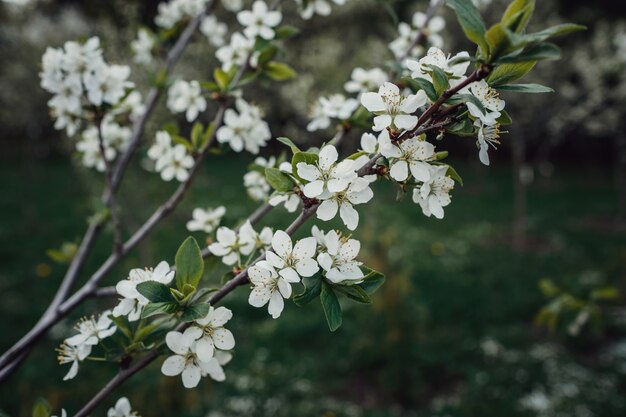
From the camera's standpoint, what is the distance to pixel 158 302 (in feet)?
3.23

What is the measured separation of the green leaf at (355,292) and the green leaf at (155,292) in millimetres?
333

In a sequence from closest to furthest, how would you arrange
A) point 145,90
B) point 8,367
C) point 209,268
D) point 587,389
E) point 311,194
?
1. point 311,194
2. point 8,367
3. point 209,268
4. point 587,389
5. point 145,90

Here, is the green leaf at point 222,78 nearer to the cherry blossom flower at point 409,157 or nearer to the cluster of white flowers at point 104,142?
the cluster of white flowers at point 104,142

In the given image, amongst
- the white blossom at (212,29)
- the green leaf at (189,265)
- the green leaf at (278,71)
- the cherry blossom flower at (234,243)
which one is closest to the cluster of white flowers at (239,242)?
the cherry blossom flower at (234,243)

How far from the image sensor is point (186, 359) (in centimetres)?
104

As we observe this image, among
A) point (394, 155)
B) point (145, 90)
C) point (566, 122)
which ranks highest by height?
point (394, 155)

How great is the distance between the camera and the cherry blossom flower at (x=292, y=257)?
93cm

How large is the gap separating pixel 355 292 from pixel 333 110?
2.61ft

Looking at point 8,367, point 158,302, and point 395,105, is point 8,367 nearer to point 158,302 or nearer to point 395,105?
point 158,302

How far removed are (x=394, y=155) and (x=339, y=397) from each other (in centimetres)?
357

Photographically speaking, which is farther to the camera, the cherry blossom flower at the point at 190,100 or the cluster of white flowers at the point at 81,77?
the cherry blossom flower at the point at 190,100

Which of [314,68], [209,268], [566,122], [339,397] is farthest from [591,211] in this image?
[209,268]

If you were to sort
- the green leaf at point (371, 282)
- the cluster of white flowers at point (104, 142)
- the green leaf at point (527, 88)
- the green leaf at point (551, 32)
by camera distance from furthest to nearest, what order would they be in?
the cluster of white flowers at point (104, 142)
the green leaf at point (371, 282)
the green leaf at point (527, 88)
the green leaf at point (551, 32)

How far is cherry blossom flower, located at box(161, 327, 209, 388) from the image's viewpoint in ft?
3.18
